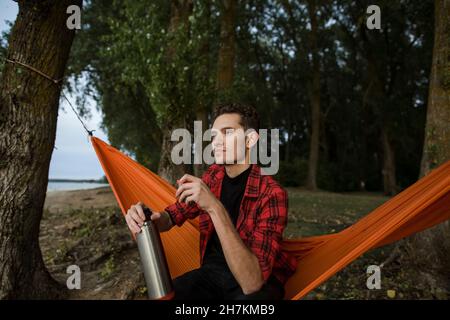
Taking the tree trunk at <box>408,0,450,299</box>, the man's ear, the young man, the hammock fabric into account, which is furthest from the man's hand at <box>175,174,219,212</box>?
the tree trunk at <box>408,0,450,299</box>

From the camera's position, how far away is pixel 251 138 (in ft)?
5.36

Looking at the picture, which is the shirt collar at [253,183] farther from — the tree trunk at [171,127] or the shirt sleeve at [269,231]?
the tree trunk at [171,127]

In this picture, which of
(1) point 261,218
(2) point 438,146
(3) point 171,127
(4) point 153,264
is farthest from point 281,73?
(4) point 153,264

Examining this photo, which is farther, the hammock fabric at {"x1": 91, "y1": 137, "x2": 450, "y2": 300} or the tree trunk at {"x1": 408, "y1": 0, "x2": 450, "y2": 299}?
the tree trunk at {"x1": 408, "y1": 0, "x2": 450, "y2": 299}

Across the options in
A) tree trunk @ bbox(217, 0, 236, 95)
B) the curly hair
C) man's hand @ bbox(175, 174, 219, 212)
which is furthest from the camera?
tree trunk @ bbox(217, 0, 236, 95)

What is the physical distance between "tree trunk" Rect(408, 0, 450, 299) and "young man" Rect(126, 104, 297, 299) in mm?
1807

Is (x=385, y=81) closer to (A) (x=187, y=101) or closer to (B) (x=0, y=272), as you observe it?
(A) (x=187, y=101)

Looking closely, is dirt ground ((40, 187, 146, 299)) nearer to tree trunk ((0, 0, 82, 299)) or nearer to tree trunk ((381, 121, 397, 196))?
tree trunk ((0, 0, 82, 299))

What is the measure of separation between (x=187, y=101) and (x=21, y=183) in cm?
252

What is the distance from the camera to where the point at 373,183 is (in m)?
17.0

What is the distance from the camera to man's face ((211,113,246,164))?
1.58 meters

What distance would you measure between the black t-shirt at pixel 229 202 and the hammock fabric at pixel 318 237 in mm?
304

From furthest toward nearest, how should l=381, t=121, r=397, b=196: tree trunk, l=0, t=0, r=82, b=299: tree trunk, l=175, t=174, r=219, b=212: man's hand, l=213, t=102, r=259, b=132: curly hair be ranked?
l=381, t=121, r=397, b=196: tree trunk
l=0, t=0, r=82, b=299: tree trunk
l=213, t=102, r=259, b=132: curly hair
l=175, t=174, r=219, b=212: man's hand
